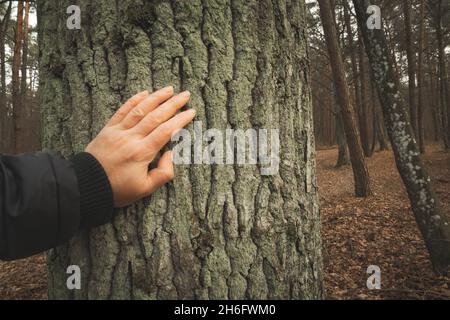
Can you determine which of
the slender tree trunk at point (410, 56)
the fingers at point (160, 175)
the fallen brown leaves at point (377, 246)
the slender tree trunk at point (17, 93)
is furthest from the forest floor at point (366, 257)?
the slender tree trunk at point (410, 56)

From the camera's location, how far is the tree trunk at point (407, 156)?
4258mm

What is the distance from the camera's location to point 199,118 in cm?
129

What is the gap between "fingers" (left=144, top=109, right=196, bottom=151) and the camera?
47.5 inches

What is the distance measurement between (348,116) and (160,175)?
25.9 ft

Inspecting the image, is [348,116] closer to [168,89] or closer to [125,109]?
[168,89]

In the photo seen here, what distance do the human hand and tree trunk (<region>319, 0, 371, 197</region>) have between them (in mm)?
7807

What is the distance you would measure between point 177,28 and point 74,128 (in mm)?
598

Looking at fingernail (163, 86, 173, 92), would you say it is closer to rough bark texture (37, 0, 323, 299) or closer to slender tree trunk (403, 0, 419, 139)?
rough bark texture (37, 0, 323, 299)

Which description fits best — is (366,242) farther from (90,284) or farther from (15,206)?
(15,206)

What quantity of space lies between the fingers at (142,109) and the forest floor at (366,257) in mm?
3447

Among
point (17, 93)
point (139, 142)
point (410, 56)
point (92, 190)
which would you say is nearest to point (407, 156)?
point (139, 142)

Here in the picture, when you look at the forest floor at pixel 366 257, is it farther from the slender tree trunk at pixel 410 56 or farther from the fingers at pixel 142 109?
the slender tree trunk at pixel 410 56

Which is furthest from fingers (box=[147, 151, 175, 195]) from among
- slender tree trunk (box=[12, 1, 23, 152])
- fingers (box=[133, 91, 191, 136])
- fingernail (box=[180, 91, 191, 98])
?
slender tree trunk (box=[12, 1, 23, 152])

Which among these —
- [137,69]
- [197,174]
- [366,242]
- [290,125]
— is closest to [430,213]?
[366,242]
